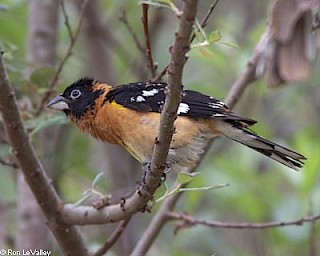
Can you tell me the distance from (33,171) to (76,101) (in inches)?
29.7

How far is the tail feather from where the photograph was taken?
3.22 meters

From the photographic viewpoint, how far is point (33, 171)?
298 cm

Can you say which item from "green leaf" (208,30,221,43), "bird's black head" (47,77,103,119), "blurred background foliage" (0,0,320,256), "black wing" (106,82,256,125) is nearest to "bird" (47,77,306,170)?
"black wing" (106,82,256,125)

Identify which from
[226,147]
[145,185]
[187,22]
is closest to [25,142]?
[145,185]

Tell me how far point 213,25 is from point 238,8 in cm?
112

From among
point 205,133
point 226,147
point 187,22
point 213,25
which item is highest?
point 187,22

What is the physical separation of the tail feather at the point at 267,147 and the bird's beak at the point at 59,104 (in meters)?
0.83

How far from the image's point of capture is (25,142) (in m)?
2.89

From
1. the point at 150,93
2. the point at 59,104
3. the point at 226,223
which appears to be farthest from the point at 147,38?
the point at 226,223

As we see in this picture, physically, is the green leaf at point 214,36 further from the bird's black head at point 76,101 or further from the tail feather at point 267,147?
the bird's black head at point 76,101

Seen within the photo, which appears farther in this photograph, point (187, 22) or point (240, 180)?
point (240, 180)

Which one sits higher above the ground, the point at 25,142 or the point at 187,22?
the point at 187,22

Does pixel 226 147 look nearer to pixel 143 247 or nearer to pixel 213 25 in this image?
pixel 213 25

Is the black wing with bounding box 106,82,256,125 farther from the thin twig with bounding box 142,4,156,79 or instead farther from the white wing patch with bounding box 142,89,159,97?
the thin twig with bounding box 142,4,156,79
